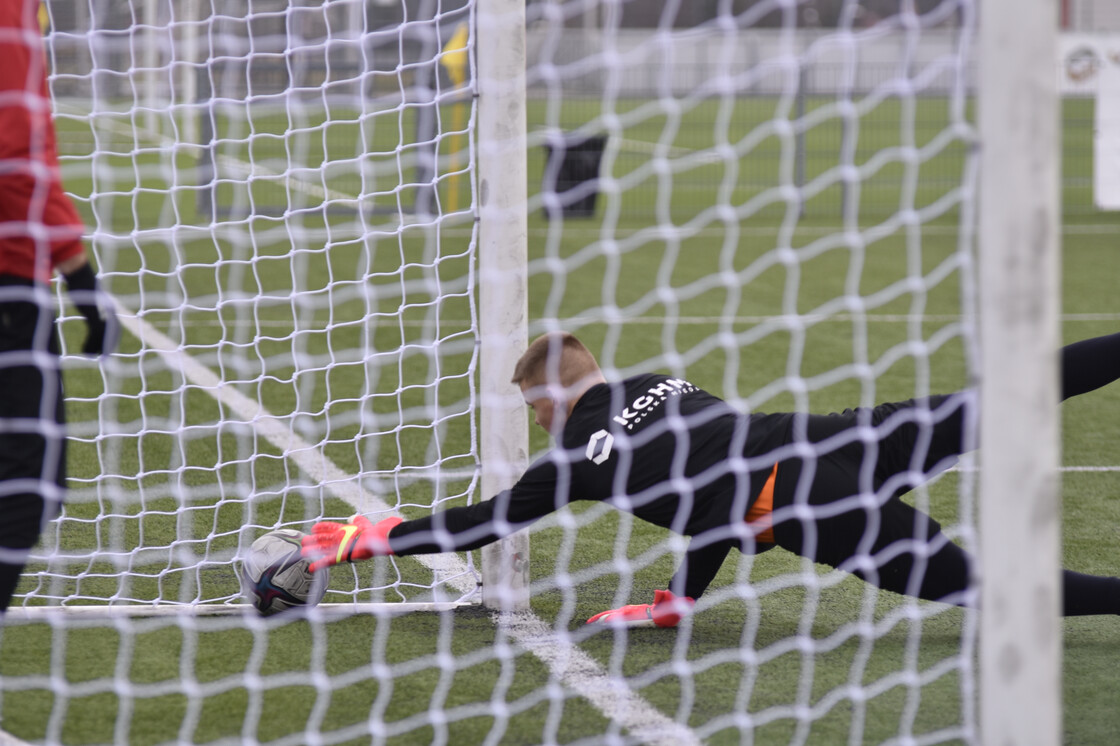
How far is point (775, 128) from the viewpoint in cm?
278

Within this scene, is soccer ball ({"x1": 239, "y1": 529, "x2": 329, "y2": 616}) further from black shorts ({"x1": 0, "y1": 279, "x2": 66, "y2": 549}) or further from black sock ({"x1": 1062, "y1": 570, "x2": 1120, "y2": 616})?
black sock ({"x1": 1062, "y1": 570, "x2": 1120, "y2": 616})

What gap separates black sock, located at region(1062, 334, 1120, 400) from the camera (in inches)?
115

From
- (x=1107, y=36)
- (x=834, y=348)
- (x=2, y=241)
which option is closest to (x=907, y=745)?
(x=2, y=241)

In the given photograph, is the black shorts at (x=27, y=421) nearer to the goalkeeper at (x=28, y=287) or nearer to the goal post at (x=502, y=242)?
the goalkeeper at (x=28, y=287)

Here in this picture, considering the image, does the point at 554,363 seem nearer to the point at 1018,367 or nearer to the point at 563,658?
the point at 563,658

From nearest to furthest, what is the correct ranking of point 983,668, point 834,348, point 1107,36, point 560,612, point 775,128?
point 983,668 < point 775,128 < point 560,612 < point 834,348 < point 1107,36

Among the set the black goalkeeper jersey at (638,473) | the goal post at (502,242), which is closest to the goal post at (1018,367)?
the black goalkeeper jersey at (638,473)

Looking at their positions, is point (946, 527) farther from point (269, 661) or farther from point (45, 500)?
point (45, 500)

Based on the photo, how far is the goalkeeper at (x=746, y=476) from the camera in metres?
2.87

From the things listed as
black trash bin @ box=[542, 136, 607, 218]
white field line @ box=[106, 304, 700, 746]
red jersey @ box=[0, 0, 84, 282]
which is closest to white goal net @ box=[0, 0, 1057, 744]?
white field line @ box=[106, 304, 700, 746]

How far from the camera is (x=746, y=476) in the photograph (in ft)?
9.49

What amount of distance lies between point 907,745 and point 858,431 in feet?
2.25

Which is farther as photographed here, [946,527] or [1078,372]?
[946,527]

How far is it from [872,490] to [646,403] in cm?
53
